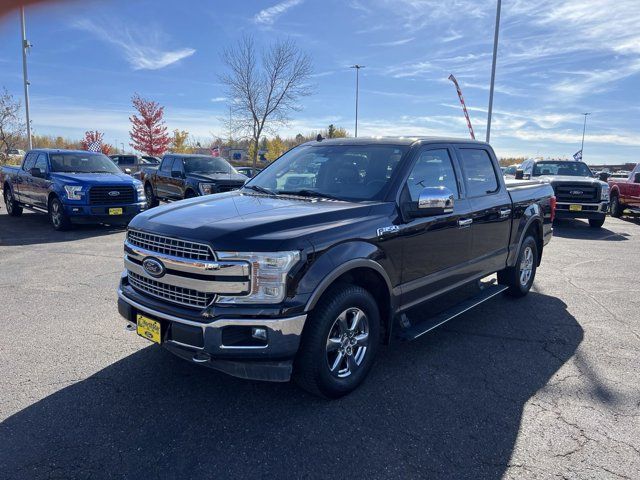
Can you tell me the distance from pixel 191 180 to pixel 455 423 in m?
11.2

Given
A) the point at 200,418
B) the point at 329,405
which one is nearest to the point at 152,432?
the point at 200,418

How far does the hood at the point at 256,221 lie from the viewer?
2986 mm

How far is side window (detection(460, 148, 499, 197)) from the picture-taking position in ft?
16.1

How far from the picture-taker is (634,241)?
37.4 ft

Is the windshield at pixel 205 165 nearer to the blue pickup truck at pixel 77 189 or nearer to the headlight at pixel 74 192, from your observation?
the blue pickup truck at pixel 77 189

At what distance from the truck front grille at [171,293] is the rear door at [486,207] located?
291cm

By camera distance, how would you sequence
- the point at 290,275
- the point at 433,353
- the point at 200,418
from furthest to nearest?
the point at 433,353
the point at 200,418
the point at 290,275

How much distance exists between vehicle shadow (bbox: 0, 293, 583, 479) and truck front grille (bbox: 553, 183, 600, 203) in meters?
10.6

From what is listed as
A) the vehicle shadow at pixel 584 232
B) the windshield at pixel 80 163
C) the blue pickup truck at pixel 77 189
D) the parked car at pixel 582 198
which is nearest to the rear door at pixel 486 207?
the vehicle shadow at pixel 584 232

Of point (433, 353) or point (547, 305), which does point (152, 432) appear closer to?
point (433, 353)

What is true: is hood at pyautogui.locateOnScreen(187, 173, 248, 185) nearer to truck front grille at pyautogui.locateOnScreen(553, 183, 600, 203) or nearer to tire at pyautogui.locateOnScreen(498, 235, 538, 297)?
tire at pyautogui.locateOnScreen(498, 235, 538, 297)

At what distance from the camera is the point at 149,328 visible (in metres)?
3.35

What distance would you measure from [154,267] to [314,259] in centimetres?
113

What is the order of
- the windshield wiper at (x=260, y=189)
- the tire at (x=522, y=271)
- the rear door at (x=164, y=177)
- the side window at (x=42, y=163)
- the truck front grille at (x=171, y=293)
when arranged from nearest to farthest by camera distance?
the truck front grille at (x=171, y=293), the windshield wiper at (x=260, y=189), the tire at (x=522, y=271), the side window at (x=42, y=163), the rear door at (x=164, y=177)
